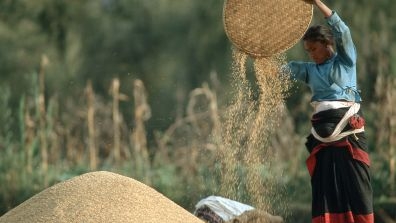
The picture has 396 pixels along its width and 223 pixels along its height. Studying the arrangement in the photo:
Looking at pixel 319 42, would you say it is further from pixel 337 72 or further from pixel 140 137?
pixel 140 137

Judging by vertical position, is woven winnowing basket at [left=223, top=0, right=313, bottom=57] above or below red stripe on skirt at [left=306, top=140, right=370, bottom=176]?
above

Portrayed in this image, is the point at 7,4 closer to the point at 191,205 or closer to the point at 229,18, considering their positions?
the point at 191,205

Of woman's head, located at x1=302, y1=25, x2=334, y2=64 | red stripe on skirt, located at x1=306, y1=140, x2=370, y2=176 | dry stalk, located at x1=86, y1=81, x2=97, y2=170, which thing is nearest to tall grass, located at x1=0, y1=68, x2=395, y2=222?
dry stalk, located at x1=86, y1=81, x2=97, y2=170

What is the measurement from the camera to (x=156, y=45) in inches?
598

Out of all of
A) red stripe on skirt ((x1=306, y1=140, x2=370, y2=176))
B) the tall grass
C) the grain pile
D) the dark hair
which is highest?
the dark hair

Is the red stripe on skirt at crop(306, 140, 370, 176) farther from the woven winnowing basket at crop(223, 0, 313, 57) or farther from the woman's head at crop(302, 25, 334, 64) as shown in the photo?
the woven winnowing basket at crop(223, 0, 313, 57)

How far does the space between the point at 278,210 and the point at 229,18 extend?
6.13 ft

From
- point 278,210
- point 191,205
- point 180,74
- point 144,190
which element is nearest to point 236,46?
point 144,190

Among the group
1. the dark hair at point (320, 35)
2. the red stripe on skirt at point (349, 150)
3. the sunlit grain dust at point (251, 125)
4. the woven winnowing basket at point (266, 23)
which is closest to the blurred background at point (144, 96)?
the sunlit grain dust at point (251, 125)

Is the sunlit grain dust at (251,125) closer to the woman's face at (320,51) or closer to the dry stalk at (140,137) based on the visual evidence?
the woman's face at (320,51)

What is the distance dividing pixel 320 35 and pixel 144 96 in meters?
4.52

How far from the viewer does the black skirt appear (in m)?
6.86

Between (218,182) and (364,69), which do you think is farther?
(364,69)

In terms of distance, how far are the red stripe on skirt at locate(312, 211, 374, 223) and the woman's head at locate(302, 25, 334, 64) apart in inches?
32.1
